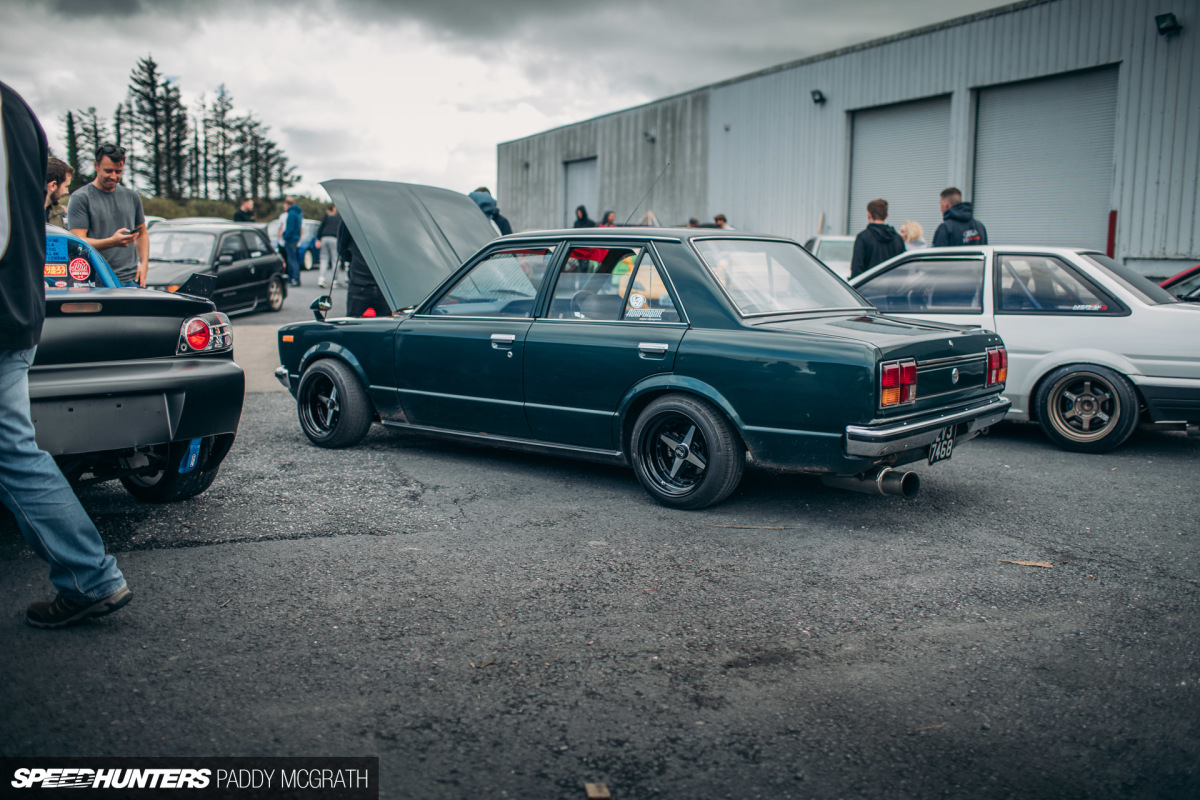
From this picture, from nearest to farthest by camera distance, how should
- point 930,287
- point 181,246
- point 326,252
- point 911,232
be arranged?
point 930,287, point 911,232, point 181,246, point 326,252

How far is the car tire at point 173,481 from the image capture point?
14.3 ft

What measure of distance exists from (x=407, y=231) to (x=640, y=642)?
5154 mm

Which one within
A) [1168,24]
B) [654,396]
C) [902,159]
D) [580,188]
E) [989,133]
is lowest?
[654,396]

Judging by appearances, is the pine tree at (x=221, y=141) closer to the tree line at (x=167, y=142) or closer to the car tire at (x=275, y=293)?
the tree line at (x=167, y=142)

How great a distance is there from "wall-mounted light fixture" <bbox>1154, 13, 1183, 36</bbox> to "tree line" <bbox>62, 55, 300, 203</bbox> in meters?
72.4

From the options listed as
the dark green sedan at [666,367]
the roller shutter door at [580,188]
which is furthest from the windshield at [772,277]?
the roller shutter door at [580,188]

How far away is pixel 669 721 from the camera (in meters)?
2.53

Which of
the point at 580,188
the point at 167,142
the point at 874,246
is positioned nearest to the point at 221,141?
the point at 167,142

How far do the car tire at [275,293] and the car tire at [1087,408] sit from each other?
40.7ft

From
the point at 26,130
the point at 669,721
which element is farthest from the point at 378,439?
the point at 669,721

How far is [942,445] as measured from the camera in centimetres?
454

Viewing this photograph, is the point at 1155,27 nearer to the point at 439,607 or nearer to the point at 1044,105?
the point at 1044,105

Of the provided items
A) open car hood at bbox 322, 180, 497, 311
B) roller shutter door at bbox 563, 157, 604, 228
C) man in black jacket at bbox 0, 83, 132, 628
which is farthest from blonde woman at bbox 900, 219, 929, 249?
roller shutter door at bbox 563, 157, 604, 228

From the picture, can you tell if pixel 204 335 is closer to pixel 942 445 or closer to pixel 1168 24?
pixel 942 445
